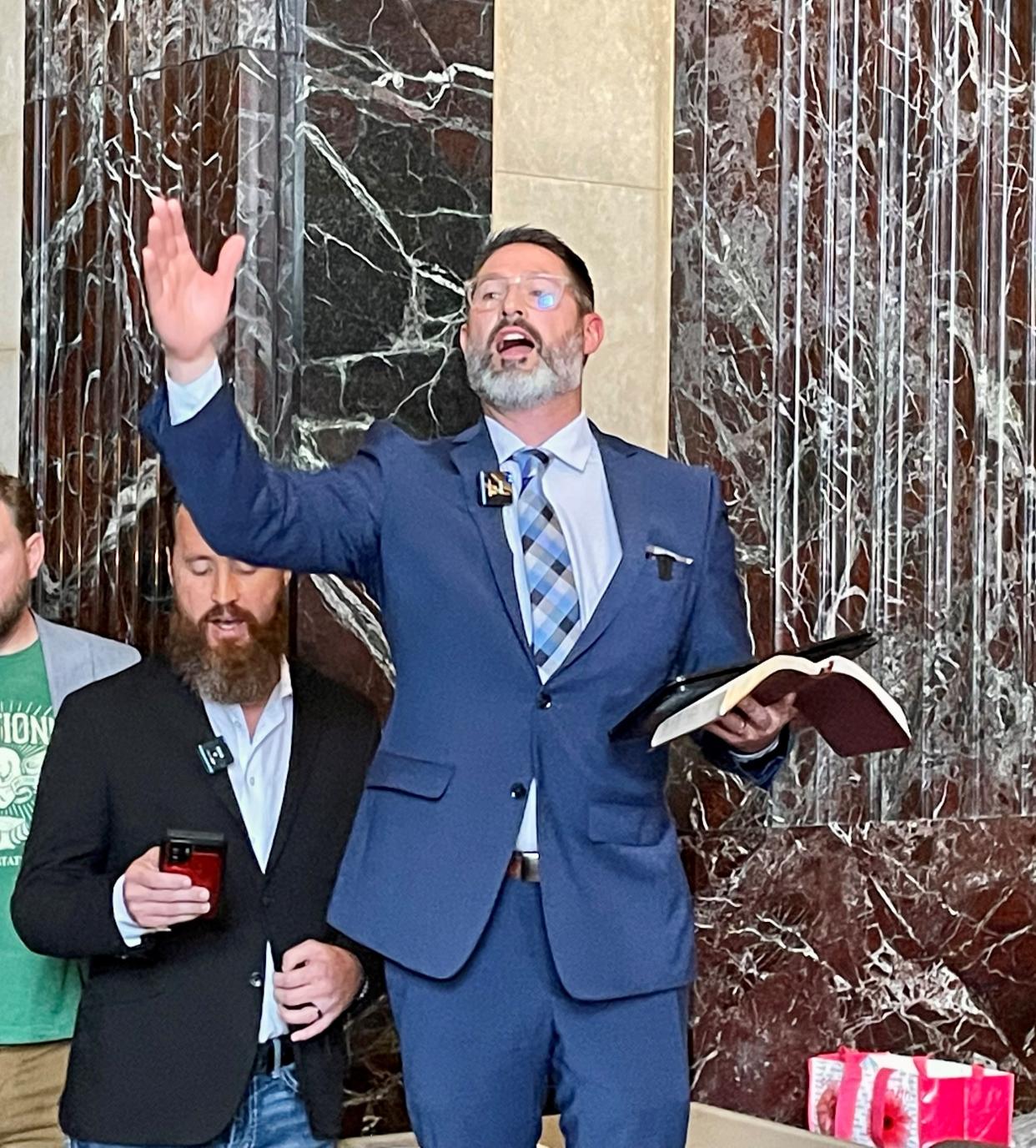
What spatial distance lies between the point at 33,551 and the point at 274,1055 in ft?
3.50

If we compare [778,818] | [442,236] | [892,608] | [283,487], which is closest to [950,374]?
[892,608]

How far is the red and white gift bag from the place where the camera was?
176 inches

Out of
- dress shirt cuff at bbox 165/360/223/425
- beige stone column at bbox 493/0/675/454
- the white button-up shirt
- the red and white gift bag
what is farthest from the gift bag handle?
dress shirt cuff at bbox 165/360/223/425

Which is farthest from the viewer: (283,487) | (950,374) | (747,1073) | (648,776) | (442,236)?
(950,374)

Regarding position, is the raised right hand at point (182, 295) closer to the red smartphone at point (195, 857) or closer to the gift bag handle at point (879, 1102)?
the red smartphone at point (195, 857)

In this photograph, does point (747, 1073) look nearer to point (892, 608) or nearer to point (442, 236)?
point (892, 608)

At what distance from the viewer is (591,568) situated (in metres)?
3.21

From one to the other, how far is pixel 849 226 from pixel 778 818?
1.38m

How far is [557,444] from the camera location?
329cm

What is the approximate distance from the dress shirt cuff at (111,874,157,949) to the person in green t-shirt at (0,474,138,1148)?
489 millimetres

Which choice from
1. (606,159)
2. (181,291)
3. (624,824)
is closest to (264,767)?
(624,824)

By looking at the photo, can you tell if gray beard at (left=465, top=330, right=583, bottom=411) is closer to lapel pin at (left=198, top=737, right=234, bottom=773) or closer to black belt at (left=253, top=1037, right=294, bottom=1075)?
lapel pin at (left=198, top=737, right=234, bottom=773)

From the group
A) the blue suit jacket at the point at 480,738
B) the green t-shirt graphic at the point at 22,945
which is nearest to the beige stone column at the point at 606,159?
the blue suit jacket at the point at 480,738

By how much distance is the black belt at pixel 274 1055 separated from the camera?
3.33 meters
